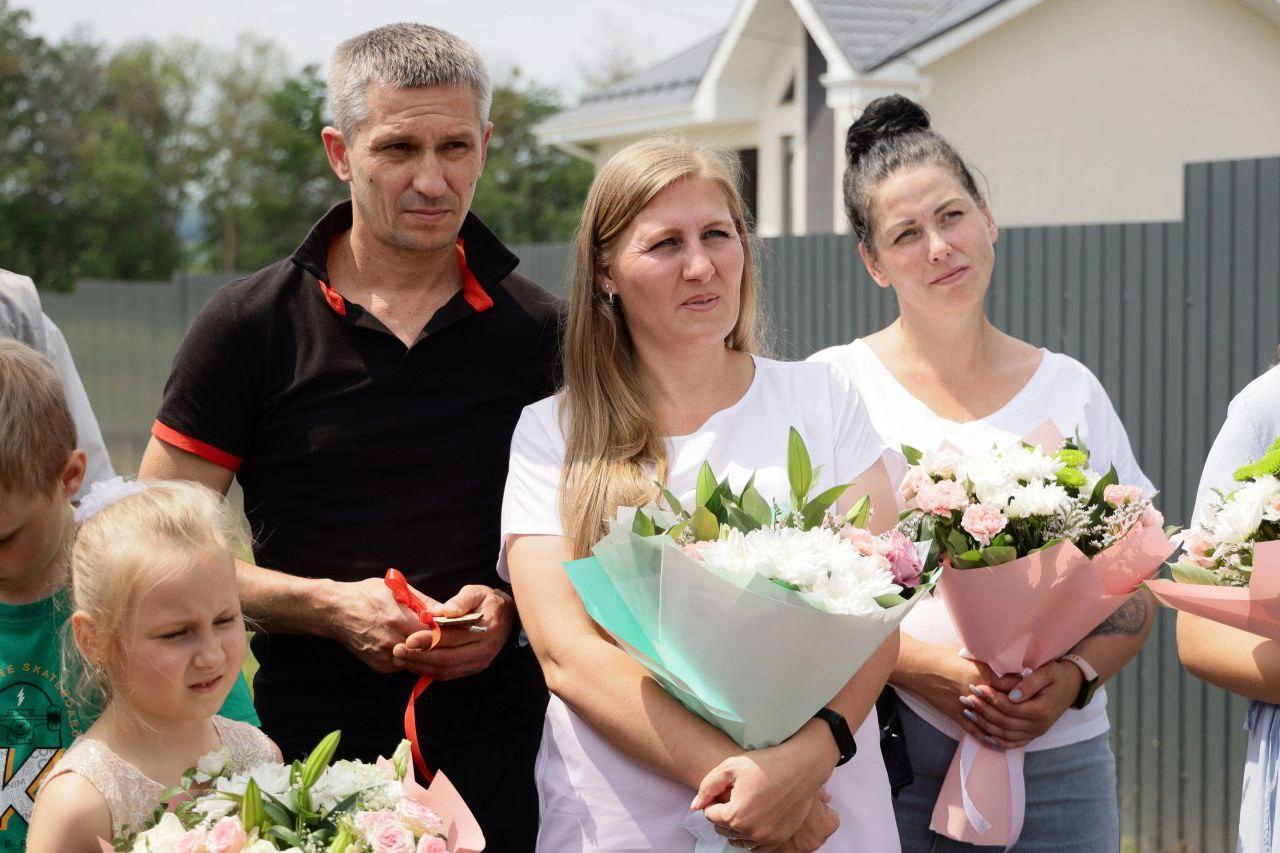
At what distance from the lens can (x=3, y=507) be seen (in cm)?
261

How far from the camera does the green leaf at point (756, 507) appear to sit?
2516mm

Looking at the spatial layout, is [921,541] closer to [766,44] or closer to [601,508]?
[601,508]

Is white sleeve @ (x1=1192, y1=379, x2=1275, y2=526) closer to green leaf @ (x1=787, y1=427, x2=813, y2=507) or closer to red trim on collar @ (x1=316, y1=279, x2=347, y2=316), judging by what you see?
green leaf @ (x1=787, y1=427, x2=813, y2=507)

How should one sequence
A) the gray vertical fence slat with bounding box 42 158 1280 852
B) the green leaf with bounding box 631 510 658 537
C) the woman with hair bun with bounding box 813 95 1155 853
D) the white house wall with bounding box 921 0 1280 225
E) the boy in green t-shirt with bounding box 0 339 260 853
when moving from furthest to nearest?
the white house wall with bounding box 921 0 1280 225 → the gray vertical fence slat with bounding box 42 158 1280 852 → the woman with hair bun with bounding box 813 95 1155 853 → the boy in green t-shirt with bounding box 0 339 260 853 → the green leaf with bounding box 631 510 658 537

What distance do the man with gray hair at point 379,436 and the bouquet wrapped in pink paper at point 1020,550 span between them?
3.17 ft

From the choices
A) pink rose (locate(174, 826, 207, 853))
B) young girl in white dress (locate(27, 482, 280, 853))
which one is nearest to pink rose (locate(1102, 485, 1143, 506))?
young girl in white dress (locate(27, 482, 280, 853))

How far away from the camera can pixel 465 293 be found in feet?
11.0

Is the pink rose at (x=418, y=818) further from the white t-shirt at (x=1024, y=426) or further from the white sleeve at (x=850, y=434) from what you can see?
the white t-shirt at (x=1024, y=426)

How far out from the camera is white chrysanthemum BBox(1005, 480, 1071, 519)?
282 cm

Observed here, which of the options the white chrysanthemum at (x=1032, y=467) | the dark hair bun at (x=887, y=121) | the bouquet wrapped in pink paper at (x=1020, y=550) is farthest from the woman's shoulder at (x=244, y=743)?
the dark hair bun at (x=887, y=121)

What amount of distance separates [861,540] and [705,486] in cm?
30

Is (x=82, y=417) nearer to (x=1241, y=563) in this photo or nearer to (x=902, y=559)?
(x=902, y=559)

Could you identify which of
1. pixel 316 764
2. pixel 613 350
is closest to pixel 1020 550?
pixel 613 350

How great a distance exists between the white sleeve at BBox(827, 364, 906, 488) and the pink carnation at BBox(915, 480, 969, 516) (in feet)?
0.42
